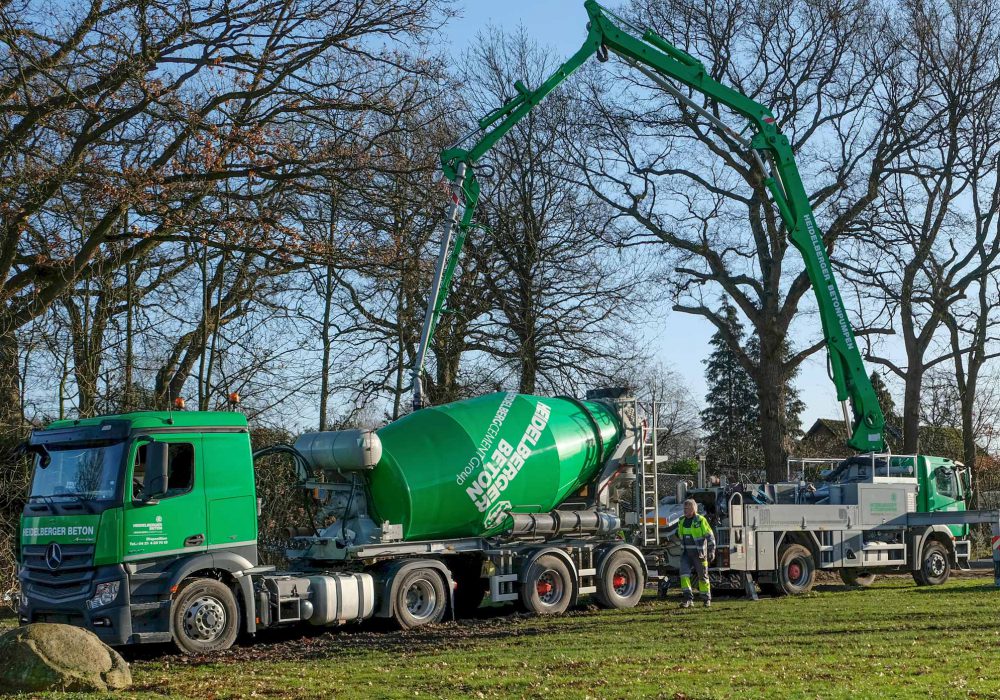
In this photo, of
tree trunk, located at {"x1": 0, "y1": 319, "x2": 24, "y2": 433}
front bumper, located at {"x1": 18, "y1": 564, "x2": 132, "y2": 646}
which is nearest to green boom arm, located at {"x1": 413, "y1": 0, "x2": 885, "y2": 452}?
tree trunk, located at {"x1": 0, "y1": 319, "x2": 24, "y2": 433}

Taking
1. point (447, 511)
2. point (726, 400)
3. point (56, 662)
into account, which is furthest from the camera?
point (726, 400)

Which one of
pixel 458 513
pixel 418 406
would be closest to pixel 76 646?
pixel 458 513

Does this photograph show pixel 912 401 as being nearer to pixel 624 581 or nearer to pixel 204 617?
pixel 624 581

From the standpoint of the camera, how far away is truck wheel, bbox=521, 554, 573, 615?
16.9 meters

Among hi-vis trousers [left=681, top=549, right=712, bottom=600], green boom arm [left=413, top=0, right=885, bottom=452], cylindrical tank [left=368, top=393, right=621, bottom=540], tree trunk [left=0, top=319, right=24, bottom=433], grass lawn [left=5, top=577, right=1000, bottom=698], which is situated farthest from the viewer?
green boom arm [left=413, top=0, right=885, bottom=452]

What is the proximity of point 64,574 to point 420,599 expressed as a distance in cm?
516

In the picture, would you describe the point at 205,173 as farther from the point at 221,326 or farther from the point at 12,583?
the point at 12,583

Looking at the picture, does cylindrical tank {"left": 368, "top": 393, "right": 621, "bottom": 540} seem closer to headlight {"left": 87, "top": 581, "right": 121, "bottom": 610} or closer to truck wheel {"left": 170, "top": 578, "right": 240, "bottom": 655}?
truck wheel {"left": 170, "top": 578, "right": 240, "bottom": 655}

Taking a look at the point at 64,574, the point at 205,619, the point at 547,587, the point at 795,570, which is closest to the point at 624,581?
the point at 547,587

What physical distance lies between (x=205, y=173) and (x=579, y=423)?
786 centimetres

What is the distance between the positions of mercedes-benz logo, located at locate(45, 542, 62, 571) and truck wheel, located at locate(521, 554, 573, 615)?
6956 mm

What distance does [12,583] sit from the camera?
18203 millimetres

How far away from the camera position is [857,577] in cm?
2283

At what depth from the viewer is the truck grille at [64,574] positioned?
1266cm
